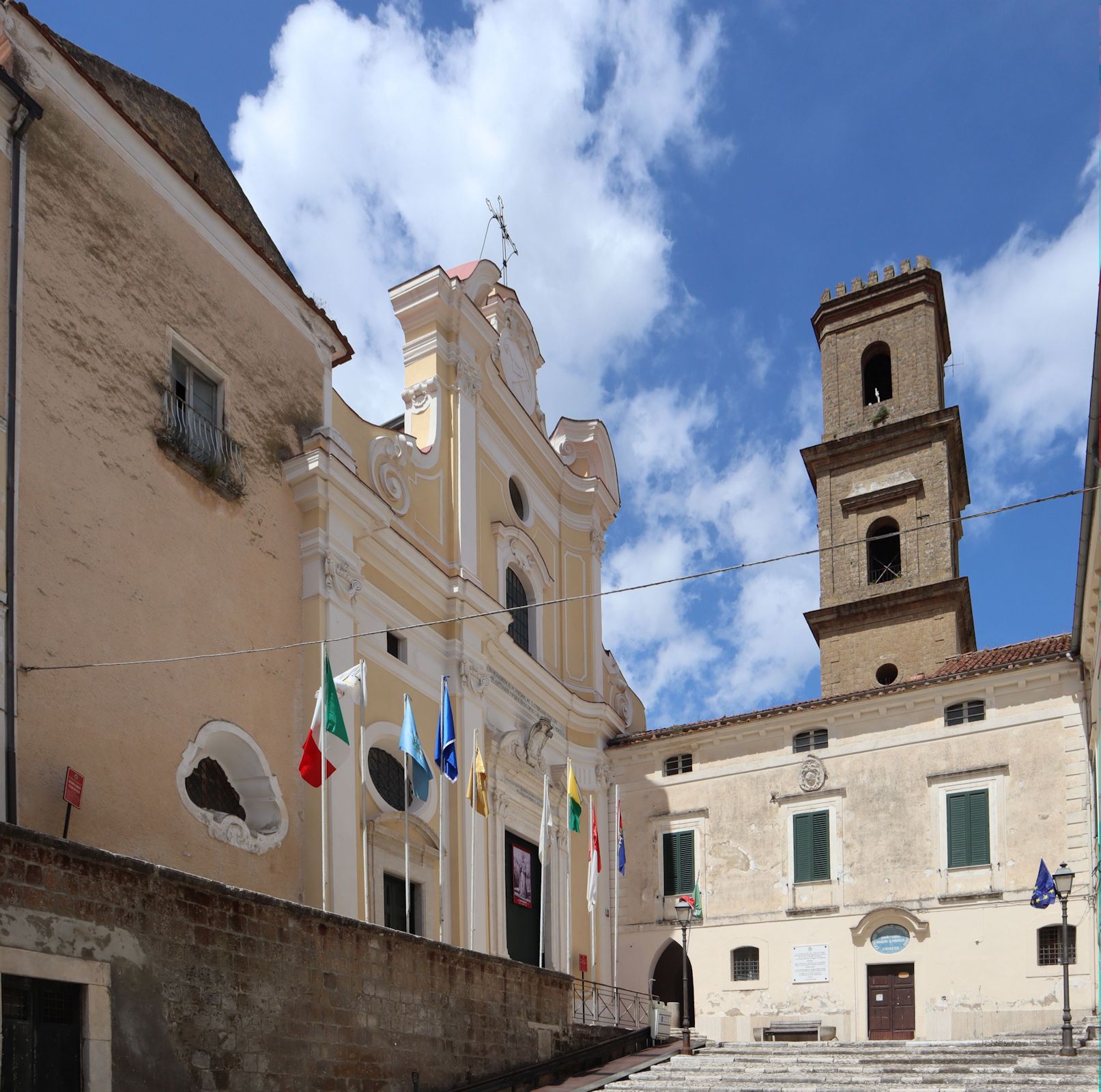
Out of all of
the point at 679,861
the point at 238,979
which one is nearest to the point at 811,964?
the point at 679,861

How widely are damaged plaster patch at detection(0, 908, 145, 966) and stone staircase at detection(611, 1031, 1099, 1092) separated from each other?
27.8 feet

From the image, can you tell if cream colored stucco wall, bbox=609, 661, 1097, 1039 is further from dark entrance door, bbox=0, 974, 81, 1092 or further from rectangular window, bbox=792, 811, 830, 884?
dark entrance door, bbox=0, 974, 81, 1092

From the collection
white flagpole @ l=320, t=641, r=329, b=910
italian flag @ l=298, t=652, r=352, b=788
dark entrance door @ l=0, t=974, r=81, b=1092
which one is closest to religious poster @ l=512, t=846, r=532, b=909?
white flagpole @ l=320, t=641, r=329, b=910

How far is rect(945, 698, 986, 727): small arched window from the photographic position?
24609mm

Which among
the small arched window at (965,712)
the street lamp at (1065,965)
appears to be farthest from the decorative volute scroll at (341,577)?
the small arched window at (965,712)

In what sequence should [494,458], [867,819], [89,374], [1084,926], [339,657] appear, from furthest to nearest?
[494,458], [867,819], [1084,926], [339,657], [89,374]

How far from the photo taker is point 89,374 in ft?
51.6

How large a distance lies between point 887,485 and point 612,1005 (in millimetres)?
15083

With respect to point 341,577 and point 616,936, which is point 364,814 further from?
point 616,936

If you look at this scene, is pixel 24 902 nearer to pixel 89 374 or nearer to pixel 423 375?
pixel 89 374

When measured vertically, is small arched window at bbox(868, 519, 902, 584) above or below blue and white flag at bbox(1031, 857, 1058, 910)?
above

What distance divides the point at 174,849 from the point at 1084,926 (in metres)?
14.9

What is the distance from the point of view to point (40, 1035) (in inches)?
396

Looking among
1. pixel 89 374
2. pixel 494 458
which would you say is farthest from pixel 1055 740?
pixel 89 374
